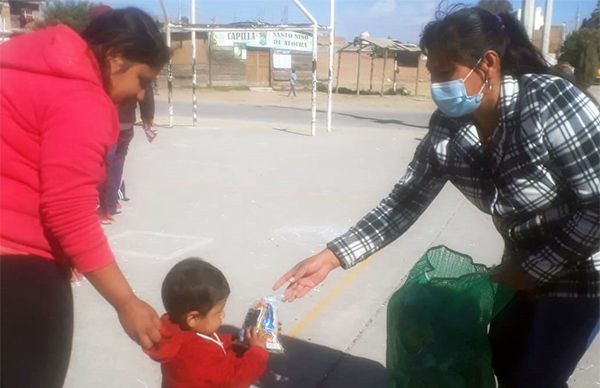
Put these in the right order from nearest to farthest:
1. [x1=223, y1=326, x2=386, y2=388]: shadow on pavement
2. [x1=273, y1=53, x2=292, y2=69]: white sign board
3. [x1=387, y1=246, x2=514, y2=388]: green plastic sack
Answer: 1. [x1=387, y1=246, x2=514, y2=388]: green plastic sack
2. [x1=223, y1=326, x2=386, y2=388]: shadow on pavement
3. [x1=273, y1=53, x2=292, y2=69]: white sign board

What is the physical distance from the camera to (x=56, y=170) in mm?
2018

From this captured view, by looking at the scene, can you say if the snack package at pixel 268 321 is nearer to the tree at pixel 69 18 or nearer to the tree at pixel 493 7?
the tree at pixel 69 18

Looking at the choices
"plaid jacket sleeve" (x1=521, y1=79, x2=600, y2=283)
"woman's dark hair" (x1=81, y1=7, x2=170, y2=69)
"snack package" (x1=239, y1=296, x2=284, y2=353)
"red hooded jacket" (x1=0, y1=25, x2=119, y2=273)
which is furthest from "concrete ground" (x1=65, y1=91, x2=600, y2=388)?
"woman's dark hair" (x1=81, y1=7, x2=170, y2=69)

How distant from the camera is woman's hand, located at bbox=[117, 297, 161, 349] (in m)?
2.16

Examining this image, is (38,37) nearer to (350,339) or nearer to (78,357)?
(78,357)

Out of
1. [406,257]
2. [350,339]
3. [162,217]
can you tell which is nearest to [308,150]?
[162,217]

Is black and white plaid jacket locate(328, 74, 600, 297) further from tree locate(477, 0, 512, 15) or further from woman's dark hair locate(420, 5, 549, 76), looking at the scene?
tree locate(477, 0, 512, 15)

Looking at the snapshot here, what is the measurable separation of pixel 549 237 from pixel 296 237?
15.1 feet

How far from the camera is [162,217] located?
7.73 m

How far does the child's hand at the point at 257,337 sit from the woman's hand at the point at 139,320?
76 centimetres

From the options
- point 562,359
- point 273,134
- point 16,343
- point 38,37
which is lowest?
point 273,134

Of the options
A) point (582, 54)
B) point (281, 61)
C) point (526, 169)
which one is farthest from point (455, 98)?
point (281, 61)

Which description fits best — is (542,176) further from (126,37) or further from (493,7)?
(126,37)

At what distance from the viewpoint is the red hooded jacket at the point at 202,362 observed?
2.80 m
